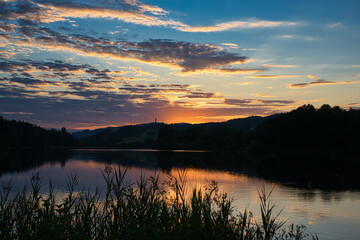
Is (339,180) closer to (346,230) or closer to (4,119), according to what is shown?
(346,230)

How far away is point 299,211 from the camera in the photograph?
2397 centimetres

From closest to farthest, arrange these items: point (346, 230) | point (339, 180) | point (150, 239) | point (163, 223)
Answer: point (150, 239) → point (163, 223) → point (346, 230) → point (339, 180)

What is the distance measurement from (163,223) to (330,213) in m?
17.8

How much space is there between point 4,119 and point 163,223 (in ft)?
561

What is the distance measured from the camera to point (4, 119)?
158m

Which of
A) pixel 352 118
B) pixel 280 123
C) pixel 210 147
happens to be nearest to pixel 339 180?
pixel 352 118

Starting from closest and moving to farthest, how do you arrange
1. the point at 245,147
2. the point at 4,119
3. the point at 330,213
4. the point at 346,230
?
1. the point at 346,230
2. the point at 330,213
3. the point at 245,147
4. the point at 4,119

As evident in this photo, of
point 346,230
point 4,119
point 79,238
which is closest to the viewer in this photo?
point 79,238

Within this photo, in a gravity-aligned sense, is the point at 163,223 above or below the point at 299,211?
above

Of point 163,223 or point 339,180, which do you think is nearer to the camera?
point 163,223

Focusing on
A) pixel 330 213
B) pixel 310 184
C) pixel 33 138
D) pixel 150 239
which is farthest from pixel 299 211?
pixel 33 138

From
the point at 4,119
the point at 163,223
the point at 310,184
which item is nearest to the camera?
the point at 163,223

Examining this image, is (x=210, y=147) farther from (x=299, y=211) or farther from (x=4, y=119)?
(x=299, y=211)

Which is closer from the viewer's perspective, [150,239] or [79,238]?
[150,239]
